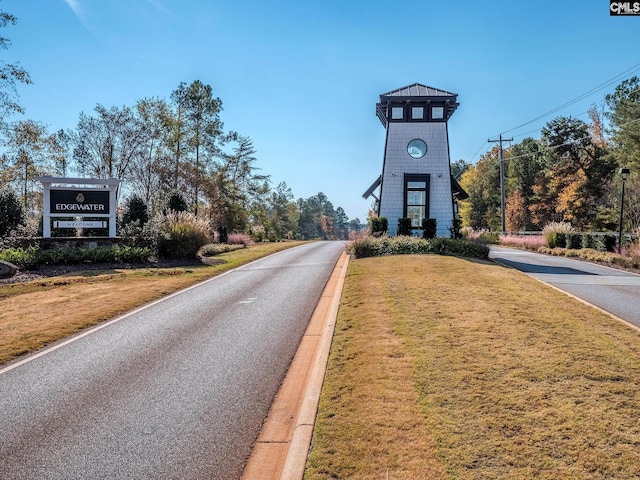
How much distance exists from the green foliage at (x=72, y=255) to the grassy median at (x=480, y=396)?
1265 centimetres

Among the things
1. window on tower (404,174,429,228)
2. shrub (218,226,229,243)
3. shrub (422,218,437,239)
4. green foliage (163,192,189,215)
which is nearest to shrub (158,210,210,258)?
green foliage (163,192,189,215)

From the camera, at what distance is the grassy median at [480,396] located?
3.24m

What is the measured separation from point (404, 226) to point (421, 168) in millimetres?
3564

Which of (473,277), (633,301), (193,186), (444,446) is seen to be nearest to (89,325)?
(444,446)

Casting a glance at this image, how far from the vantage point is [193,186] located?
36844 millimetres

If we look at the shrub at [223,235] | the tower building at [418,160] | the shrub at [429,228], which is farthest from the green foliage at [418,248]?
the shrub at [223,235]

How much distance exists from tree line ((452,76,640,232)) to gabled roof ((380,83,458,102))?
14.5 m

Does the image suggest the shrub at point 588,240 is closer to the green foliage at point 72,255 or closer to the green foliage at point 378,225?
the green foliage at point 378,225

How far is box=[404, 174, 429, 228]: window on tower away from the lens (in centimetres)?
2467

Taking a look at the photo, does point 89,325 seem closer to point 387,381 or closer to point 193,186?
point 387,381

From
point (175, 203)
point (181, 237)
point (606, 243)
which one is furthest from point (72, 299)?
point (606, 243)

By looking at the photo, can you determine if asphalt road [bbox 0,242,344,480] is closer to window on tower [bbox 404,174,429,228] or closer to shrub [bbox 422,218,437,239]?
shrub [bbox 422,218,437,239]

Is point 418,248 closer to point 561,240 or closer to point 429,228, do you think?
point 429,228

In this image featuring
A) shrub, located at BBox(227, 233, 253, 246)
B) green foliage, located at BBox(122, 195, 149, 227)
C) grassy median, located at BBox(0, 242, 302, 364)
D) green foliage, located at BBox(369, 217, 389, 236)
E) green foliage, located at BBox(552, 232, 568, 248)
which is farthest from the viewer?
shrub, located at BBox(227, 233, 253, 246)
